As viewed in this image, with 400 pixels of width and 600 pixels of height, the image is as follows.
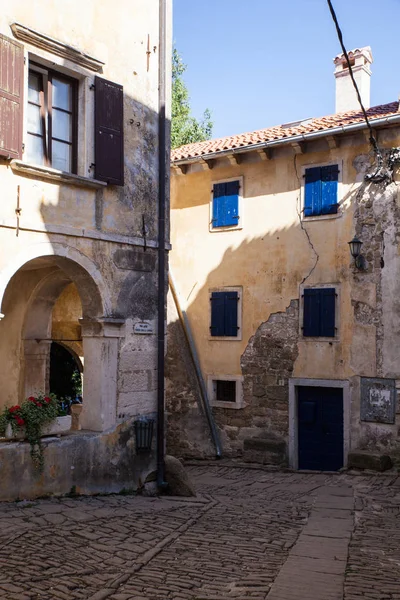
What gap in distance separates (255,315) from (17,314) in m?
5.92

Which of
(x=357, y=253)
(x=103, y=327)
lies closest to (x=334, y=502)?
(x=103, y=327)

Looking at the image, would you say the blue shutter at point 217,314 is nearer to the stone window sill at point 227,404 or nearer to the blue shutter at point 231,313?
the blue shutter at point 231,313

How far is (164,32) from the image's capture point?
10.4 metres

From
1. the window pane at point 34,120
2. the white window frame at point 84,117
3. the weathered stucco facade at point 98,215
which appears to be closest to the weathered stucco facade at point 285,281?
the weathered stucco facade at point 98,215

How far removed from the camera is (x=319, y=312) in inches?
563

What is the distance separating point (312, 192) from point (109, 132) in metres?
6.31

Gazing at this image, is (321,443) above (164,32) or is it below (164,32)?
below

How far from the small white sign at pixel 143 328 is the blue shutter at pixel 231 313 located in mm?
5648

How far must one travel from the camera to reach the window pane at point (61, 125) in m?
9.01

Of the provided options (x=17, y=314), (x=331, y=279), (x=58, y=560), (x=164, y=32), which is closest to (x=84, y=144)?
(x=164, y=32)

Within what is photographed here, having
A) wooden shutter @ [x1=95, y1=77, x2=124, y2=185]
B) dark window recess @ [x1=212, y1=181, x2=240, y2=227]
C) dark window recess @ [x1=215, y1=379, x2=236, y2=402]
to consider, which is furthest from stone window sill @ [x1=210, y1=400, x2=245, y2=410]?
wooden shutter @ [x1=95, y1=77, x2=124, y2=185]

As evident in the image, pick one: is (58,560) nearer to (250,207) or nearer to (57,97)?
(57,97)

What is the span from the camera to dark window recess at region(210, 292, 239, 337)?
15.5 m

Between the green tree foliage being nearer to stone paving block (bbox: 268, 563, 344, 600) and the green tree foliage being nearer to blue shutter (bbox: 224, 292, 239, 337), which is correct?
blue shutter (bbox: 224, 292, 239, 337)
